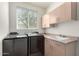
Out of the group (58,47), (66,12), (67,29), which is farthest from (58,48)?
(66,12)

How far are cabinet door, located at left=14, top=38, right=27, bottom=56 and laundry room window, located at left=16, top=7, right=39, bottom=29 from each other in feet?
0.57

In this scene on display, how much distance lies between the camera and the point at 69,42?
1.12 metres

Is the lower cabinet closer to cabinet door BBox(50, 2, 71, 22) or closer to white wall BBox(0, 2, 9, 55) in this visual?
cabinet door BBox(50, 2, 71, 22)

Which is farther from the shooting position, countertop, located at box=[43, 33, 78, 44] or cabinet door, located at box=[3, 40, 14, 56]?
countertop, located at box=[43, 33, 78, 44]

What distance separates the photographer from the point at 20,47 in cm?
112

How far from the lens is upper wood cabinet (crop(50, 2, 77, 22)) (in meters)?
1.12

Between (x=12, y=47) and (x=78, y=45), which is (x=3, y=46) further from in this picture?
(x=78, y=45)

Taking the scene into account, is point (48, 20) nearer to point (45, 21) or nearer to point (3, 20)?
point (45, 21)

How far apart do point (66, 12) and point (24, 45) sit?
2.32ft

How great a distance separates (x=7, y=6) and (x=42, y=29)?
1.55ft

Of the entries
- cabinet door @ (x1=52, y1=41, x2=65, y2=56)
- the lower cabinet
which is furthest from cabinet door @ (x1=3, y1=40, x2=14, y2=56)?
cabinet door @ (x1=52, y1=41, x2=65, y2=56)

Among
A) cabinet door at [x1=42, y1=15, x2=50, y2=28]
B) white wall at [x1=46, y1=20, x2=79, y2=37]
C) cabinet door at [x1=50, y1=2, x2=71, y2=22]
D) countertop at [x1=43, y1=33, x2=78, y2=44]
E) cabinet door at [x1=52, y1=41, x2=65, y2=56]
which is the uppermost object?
cabinet door at [x1=50, y1=2, x2=71, y2=22]

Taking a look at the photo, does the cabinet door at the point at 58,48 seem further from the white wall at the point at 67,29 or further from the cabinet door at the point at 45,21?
the cabinet door at the point at 45,21

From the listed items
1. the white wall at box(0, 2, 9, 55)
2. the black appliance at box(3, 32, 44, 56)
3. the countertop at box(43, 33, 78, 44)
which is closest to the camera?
the white wall at box(0, 2, 9, 55)
